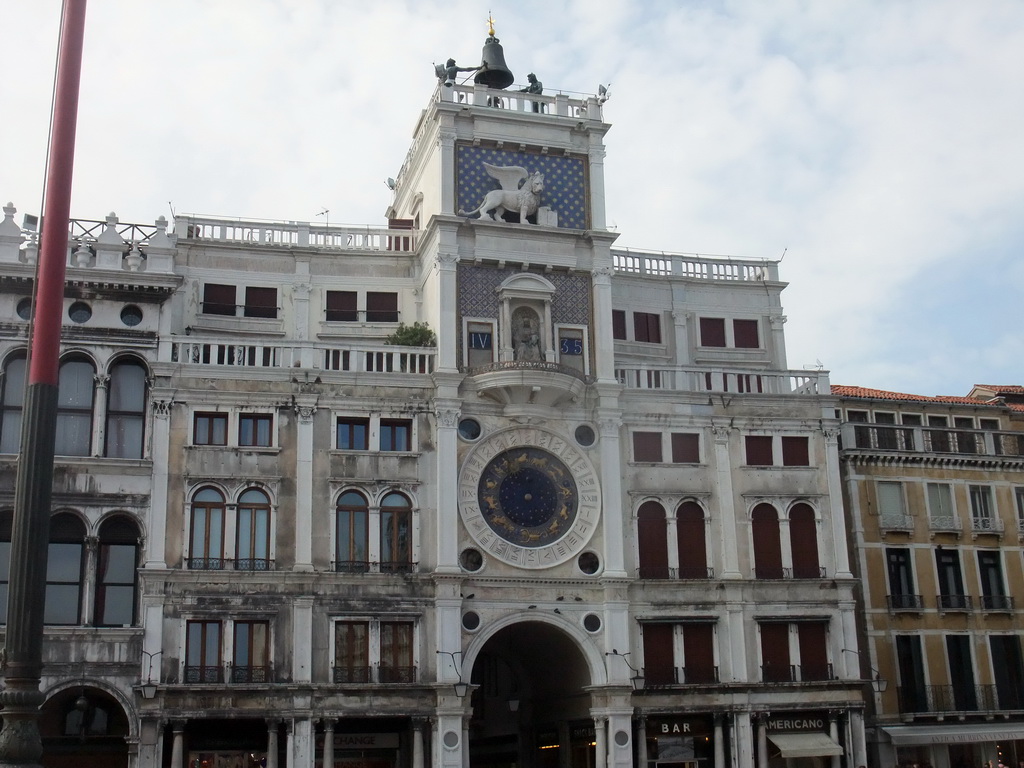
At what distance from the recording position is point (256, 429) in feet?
137

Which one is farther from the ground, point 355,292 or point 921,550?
point 355,292

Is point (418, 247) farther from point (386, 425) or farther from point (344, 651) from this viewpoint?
point (344, 651)

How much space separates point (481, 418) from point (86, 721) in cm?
1480

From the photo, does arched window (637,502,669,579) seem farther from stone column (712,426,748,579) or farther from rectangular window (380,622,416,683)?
rectangular window (380,622,416,683)

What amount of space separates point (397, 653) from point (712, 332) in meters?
17.1

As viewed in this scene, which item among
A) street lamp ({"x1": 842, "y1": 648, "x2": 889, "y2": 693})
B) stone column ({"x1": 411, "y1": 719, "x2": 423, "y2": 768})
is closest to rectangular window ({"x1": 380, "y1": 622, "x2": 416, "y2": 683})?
stone column ({"x1": 411, "y1": 719, "x2": 423, "y2": 768})

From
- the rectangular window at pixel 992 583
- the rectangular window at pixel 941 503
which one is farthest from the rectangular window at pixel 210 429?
the rectangular window at pixel 992 583

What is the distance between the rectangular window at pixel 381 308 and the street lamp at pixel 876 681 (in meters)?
18.6

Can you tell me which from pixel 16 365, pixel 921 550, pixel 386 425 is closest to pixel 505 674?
pixel 386 425

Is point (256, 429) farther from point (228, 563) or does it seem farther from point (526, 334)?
point (526, 334)

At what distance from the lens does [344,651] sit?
4047cm

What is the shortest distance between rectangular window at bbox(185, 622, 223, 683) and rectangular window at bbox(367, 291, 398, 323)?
12131mm

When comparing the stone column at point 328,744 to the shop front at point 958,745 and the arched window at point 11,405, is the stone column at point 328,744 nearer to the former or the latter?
the arched window at point 11,405

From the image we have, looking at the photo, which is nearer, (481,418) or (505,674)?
(481,418)
